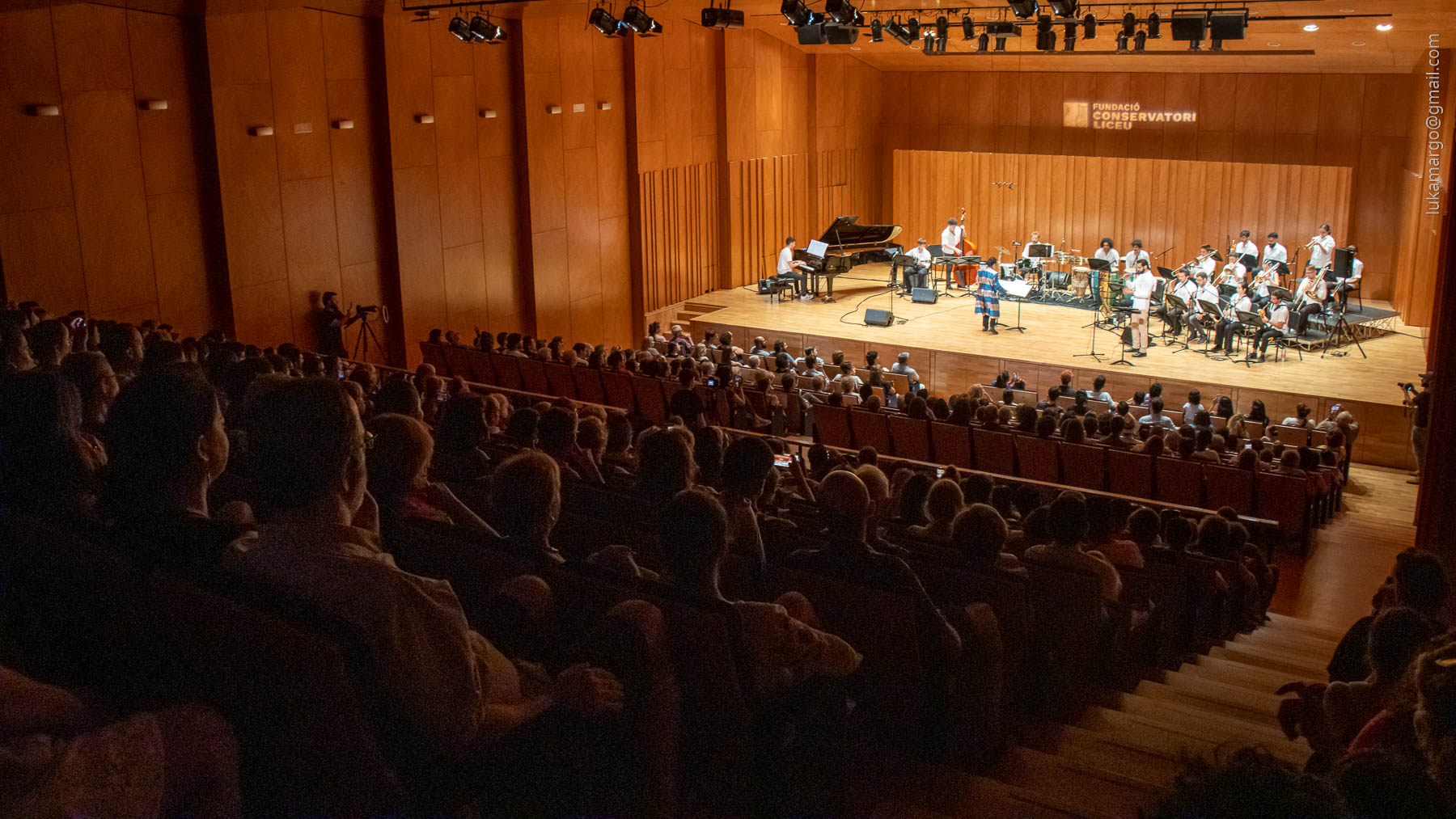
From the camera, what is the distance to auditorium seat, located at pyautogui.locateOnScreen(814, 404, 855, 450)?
33.9 ft

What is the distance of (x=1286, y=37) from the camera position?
1505 centimetres

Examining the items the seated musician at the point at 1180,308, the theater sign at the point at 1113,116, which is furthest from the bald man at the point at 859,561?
the theater sign at the point at 1113,116

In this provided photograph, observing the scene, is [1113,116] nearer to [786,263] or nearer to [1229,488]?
[786,263]

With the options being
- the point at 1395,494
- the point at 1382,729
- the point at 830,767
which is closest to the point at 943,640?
the point at 830,767

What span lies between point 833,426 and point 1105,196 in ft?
37.0

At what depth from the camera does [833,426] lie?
34.2 ft

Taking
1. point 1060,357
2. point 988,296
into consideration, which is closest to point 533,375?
point 1060,357

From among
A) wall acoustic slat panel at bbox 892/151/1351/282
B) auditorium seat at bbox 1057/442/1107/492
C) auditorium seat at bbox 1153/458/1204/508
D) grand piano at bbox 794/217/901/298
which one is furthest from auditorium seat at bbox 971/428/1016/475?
wall acoustic slat panel at bbox 892/151/1351/282

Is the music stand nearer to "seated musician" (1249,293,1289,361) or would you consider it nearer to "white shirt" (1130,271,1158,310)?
"seated musician" (1249,293,1289,361)

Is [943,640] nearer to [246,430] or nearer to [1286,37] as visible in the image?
[246,430]

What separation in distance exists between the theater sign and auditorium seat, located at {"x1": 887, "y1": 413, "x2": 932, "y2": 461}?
464 inches

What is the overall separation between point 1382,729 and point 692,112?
16.0 m

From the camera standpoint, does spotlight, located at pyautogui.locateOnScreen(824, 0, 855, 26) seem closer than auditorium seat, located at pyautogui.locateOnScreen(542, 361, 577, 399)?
Yes

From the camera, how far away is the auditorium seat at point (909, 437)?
32.2ft
